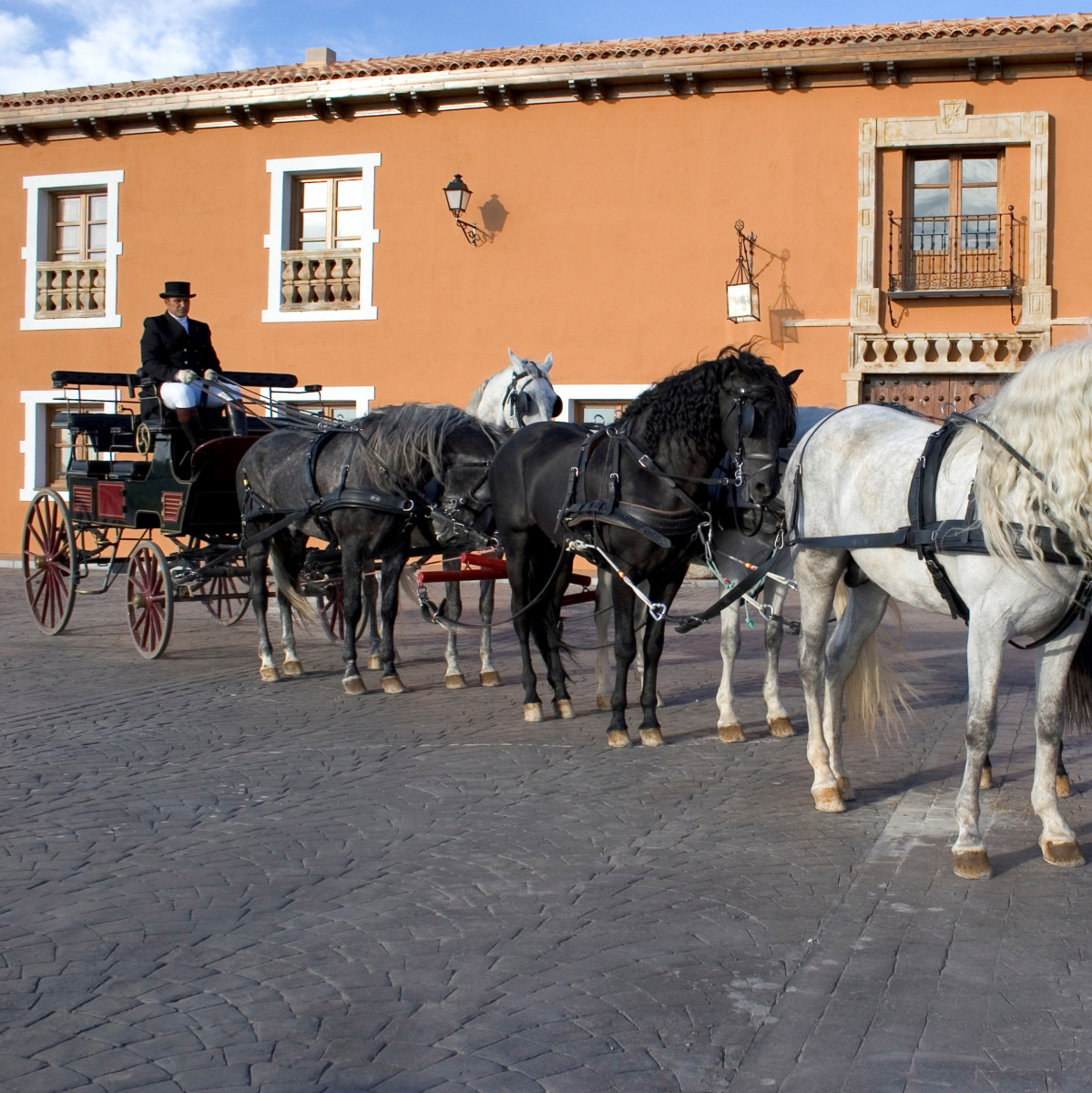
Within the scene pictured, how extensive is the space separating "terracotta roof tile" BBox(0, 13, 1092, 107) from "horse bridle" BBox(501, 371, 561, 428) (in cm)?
931

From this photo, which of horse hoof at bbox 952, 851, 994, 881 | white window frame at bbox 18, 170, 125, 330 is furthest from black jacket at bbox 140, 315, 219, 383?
white window frame at bbox 18, 170, 125, 330

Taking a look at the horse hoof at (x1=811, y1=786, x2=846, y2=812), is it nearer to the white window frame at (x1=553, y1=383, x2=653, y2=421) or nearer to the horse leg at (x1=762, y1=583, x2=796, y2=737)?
the horse leg at (x1=762, y1=583, x2=796, y2=737)

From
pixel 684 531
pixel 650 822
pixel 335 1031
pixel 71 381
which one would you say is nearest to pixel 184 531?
pixel 71 381

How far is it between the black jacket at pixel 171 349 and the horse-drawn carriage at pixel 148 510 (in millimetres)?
212

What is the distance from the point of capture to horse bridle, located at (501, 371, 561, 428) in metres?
9.22

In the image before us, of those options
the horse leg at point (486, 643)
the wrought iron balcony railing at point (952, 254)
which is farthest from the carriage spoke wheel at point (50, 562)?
the wrought iron balcony railing at point (952, 254)

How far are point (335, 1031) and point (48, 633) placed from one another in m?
8.76

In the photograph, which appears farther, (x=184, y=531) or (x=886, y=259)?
(x=886, y=259)

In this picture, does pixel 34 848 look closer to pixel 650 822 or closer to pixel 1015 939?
pixel 650 822

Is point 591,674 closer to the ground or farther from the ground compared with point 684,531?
closer to the ground

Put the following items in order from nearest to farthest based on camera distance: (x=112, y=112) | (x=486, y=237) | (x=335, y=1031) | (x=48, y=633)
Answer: (x=335, y=1031) → (x=48, y=633) → (x=486, y=237) → (x=112, y=112)

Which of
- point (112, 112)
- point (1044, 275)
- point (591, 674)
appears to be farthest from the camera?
point (112, 112)

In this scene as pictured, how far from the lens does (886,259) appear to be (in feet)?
54.6

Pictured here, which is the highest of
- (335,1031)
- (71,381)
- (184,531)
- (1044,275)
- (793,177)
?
(793,177)
